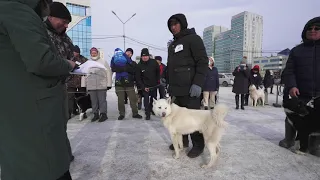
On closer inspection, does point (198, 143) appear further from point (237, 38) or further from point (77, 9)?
point (77, 9)

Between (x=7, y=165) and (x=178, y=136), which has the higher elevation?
(x=7, y=165)

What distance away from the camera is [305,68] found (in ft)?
11.5

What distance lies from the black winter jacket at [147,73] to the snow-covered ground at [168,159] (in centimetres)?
190

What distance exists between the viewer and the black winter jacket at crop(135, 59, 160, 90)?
21.5ft

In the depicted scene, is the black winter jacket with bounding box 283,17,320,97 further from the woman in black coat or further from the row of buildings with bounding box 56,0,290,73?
the row of buildings with bounding box 56,0,290,73

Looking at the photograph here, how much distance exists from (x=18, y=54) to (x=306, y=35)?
12.6ft

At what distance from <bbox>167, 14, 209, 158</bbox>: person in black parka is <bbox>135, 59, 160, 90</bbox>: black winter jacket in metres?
3.00

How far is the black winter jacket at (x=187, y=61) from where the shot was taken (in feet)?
10.9

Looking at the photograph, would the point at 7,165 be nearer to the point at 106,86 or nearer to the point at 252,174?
the point at 252,174

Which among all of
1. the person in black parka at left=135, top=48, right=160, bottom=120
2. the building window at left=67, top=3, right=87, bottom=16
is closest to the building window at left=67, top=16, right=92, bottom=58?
the building window at left=67, top=3, right=87, bottom=16

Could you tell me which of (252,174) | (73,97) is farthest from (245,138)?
(73,97)

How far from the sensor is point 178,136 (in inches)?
134

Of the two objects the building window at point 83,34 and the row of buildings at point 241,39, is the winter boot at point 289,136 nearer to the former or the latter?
the row of buildings at point 241,39

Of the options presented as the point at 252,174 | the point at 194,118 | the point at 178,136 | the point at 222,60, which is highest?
the point at 222,60
